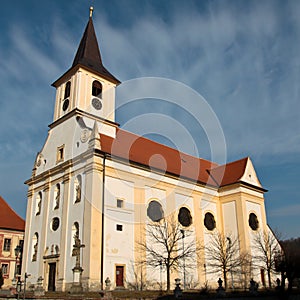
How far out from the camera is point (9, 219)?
43.3 meters

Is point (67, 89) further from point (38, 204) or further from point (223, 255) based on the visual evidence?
point (223, 255)

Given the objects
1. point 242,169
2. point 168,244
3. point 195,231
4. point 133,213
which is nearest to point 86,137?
point 133,213

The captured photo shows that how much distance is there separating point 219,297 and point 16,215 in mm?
30132

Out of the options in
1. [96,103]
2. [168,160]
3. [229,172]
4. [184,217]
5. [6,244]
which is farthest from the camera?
[229,172]

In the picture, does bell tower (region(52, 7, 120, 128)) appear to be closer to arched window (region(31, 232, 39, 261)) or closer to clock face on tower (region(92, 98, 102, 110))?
clock face on tower (region(92, 98, 102, 110))

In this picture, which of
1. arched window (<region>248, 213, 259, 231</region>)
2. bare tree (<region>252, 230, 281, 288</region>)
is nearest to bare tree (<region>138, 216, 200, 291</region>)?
bare tree (<region>252, 230, 281, 288</region>)

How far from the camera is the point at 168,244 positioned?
31406 millimetres

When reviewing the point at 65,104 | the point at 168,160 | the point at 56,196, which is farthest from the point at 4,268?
the point at 168,160

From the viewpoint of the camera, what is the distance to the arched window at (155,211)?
3203cm

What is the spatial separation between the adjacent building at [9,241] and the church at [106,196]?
7.65 m

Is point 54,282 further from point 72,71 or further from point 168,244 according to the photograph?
point 72,71

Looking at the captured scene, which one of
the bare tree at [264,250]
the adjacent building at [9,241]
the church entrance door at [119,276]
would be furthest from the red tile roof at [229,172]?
the adjacent building at [9,241]

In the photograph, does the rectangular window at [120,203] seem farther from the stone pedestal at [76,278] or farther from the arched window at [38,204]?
the arched window at [38,204]

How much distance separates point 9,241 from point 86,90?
19776 millimetres
